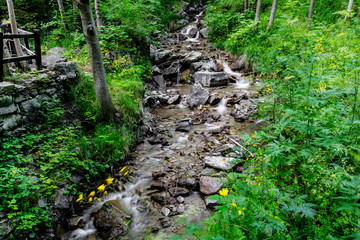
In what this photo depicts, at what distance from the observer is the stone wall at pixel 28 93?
4.09 meters

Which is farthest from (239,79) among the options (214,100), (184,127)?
(184,127)

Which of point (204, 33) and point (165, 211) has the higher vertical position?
point (204, 33)

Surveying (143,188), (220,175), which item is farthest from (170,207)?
(220,175)

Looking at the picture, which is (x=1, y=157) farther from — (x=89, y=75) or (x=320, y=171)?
(x=320, y=171)

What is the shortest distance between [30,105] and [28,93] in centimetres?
29

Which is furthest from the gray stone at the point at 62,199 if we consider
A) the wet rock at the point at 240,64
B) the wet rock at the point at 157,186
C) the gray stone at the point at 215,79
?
the wet rock at the point at 240,64

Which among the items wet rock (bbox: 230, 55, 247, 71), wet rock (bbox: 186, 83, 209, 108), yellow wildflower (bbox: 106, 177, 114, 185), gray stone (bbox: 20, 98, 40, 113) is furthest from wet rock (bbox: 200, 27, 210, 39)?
yellow wildflower (bbox: 106, 177, 114, 185)

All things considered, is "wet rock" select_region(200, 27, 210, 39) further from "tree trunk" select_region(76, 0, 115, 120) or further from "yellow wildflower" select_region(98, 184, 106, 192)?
"yellow wildflower" select_region(98, 184, 106, 192)

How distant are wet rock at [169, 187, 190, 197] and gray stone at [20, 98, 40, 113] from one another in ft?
12.8

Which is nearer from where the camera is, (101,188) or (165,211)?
(165,211)

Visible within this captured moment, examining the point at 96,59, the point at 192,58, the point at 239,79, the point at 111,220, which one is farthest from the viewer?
the point at 192,58

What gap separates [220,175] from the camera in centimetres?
449

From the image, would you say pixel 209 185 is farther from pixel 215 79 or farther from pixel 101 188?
pixel 215 79

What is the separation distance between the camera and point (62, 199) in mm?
3762
